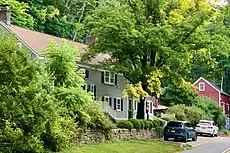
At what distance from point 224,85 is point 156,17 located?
50658 millimetres

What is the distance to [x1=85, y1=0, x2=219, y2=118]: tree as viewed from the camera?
3702 centimetres

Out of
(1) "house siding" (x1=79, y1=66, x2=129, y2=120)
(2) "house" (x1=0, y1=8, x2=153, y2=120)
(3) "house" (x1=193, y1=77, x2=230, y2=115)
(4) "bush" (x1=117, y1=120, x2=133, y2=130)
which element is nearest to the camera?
(4) "bush" (x1=117, y1=120, x2=133, y2=130)

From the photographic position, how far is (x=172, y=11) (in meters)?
39.2

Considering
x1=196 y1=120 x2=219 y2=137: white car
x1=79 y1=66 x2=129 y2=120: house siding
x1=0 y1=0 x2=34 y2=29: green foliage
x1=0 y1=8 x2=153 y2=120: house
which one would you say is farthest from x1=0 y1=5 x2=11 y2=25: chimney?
x1=196 y1=120 x2=219 y2=137: white car

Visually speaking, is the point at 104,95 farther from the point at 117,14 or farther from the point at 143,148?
the point at 143,148

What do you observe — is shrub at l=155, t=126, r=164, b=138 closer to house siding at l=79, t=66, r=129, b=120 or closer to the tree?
the tree

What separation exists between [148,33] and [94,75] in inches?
396

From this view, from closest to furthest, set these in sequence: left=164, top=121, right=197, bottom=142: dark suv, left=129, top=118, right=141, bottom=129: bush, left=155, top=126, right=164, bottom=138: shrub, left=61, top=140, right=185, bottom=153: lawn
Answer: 1. left=61, top=140, right=185, bottom=153: lawn
2. left=129, top=118, right=141, bottom=129: bush
3. left=164, top=121, right=197, bottom=142: dark suv
4. left=155, top=126, right=164, bottom=138: shrub

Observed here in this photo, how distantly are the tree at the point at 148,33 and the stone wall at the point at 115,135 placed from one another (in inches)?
130

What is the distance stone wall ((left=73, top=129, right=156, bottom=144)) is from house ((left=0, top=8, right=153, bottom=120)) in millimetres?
Answer: 3646

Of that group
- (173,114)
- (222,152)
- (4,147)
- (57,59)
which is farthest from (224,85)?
(4,147)

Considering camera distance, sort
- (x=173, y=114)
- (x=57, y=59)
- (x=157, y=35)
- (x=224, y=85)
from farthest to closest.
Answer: (x=224, y=85)
(x=173, y=114)
(x=157, y=35)
(x=57, y=59)

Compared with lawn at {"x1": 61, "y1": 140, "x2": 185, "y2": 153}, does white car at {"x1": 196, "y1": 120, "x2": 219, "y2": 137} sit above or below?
above

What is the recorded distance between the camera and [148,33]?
120 feet
